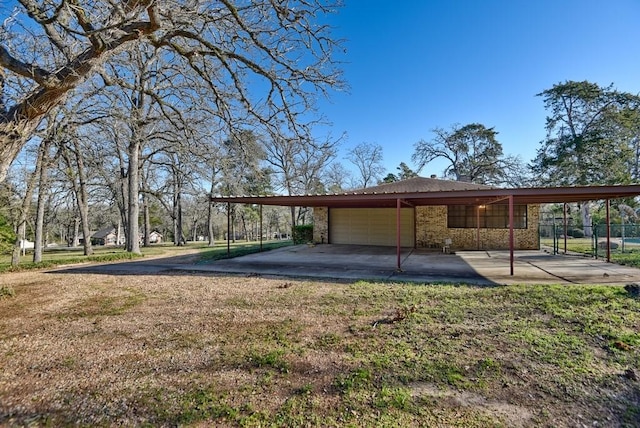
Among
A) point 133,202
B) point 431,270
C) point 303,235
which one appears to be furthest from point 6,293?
point 303,235

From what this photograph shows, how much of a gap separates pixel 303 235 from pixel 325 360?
1462cm

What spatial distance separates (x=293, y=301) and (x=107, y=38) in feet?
15.8

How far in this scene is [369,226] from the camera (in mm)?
15477

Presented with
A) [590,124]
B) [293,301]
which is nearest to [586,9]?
[293,301]

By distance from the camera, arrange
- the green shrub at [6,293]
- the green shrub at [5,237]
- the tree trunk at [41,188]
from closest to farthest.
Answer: the green shrub at [6,293], the green shrub at [5,237], the tree trunk at [41,188]

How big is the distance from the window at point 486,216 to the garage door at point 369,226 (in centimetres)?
181

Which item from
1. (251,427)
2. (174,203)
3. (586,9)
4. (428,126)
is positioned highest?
(428,126)

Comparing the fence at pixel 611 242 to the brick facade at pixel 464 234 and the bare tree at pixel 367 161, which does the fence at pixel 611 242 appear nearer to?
the brick facade at pixel 464 234

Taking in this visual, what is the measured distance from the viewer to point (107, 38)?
4531 millimetres

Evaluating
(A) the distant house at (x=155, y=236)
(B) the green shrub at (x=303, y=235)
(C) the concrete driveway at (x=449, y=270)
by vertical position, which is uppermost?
(B) the green shrub at (x=303, y=235)

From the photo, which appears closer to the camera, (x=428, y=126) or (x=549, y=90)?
(x=549, y=90)

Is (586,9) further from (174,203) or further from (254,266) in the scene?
(174,203)

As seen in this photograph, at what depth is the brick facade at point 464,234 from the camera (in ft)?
43.4

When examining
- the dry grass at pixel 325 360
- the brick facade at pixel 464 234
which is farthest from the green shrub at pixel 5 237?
the brick facade at pixel 464 234
